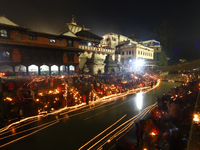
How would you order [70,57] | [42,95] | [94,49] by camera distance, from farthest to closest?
[94,49] < [70,57] < [42,95]

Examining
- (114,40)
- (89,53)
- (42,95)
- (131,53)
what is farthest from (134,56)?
(42,95)

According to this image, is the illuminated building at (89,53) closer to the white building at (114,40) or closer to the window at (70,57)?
the window at (70,57)

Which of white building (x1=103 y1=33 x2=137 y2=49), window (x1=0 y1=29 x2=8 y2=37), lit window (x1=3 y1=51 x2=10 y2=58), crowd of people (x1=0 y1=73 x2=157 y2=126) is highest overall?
white building (x1=103 y1=33 x2=137 y2=49)

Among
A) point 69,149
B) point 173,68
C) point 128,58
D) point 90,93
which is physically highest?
point 128,58

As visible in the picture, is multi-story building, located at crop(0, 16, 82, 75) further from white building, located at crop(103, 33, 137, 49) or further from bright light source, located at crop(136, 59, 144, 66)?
bright light source, located at crop(136, 59, 144, 66)

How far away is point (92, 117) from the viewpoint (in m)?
9.88

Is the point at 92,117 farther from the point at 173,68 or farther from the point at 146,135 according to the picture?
the point at 173,68

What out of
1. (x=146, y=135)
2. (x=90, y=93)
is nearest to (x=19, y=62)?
(x=90, y=93)

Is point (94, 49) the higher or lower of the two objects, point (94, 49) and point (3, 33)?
the higher

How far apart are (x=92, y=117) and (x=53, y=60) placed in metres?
16.9

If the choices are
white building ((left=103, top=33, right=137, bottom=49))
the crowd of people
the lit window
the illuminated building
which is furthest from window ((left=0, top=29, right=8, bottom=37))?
white building ((left=103, top=33, right=137, bottom=49))

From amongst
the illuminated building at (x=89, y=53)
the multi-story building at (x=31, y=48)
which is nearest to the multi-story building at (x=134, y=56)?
the illuminated building at (x=89, y=53)

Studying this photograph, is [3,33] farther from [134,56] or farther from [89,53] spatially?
[134,56]

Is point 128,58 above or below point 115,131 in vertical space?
above
